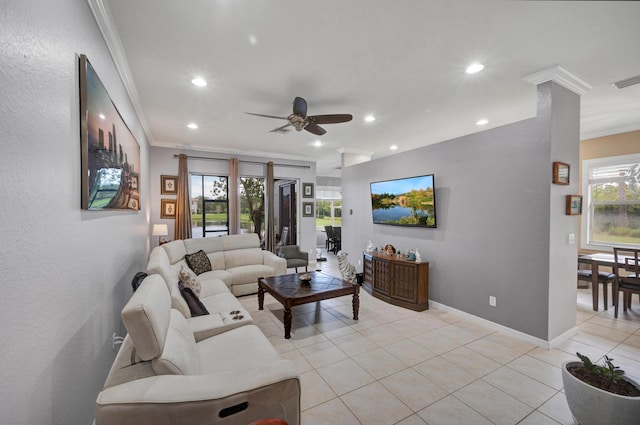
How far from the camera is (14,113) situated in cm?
93

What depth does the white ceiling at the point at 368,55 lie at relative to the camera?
5.96ft

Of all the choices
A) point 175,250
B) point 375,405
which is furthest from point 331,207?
point 375,405

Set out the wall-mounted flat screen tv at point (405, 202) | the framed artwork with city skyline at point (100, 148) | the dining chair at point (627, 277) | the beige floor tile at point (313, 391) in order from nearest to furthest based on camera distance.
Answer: the framed artwork with city skyline at point (100, 148)
the beige floor tile at point (313, 391)
the dining chair at point (627, 277)
the wall-mounted flat screen tv at point (405, 202)

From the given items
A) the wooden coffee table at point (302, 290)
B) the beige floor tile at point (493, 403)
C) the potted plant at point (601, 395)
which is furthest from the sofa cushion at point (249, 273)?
the potted plant at point (601, 395)

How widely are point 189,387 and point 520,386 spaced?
8.53 feet

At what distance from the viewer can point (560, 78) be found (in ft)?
8.62

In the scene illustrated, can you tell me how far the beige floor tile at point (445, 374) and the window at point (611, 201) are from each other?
4434 mm

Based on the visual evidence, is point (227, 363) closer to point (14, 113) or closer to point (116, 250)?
point (116, 250)

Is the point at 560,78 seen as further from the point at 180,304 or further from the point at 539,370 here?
the point at 180,304

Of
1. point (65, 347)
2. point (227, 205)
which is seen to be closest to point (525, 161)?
point (65, 347)

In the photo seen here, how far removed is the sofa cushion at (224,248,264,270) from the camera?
4.87 m

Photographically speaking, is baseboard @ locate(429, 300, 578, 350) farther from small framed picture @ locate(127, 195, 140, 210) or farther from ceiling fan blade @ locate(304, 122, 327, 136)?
small framed picture @ locate(127, 195, 140, 210)

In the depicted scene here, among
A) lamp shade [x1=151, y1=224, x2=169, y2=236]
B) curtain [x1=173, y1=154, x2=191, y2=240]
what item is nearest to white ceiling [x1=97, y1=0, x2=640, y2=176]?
curtain [x1=173, y1=154, x2=191, y2=240]

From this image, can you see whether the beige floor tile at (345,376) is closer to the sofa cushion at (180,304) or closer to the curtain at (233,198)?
the sofa cushion at (180,304)
